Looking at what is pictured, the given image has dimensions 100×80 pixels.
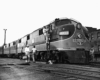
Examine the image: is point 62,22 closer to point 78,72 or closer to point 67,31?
point 67,31

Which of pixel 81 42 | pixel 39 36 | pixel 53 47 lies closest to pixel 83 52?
pixel 81 42

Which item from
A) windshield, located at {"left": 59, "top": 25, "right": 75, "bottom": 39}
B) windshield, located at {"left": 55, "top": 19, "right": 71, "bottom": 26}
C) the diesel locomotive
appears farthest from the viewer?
windshield, located at {"left": 55, "top": 19, "right": 71, "bottom": 26}

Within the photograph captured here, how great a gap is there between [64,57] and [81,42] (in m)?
1.72

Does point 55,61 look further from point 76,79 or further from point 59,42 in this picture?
point 76,79

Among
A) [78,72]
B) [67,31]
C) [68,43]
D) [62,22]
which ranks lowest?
[78,72]

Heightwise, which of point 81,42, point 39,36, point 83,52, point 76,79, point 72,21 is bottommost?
point 76,79

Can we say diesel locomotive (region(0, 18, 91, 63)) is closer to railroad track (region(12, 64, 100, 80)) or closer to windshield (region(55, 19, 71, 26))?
windshield (region(55, 19, 71, 26))

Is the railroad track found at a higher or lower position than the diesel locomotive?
lower

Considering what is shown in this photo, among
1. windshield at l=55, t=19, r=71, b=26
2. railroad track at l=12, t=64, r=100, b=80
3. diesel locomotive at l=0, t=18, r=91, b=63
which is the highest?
windshield at l=55, t=19, r=71, b=26

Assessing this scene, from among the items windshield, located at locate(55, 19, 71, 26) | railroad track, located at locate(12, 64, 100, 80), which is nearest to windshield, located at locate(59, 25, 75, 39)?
windshield, located at locate(55, 19, 71, 26)

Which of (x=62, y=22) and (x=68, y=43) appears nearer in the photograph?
(x=68, y=43)

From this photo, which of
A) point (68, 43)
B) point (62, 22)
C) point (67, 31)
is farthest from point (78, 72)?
point (62, 22)

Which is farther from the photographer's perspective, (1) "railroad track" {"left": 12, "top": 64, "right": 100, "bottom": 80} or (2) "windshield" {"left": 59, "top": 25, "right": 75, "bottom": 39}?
(2) "windshield" {"left": 59, "top": 25, "right": 75, "bottom": 39}

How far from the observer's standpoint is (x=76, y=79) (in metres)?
4.45
